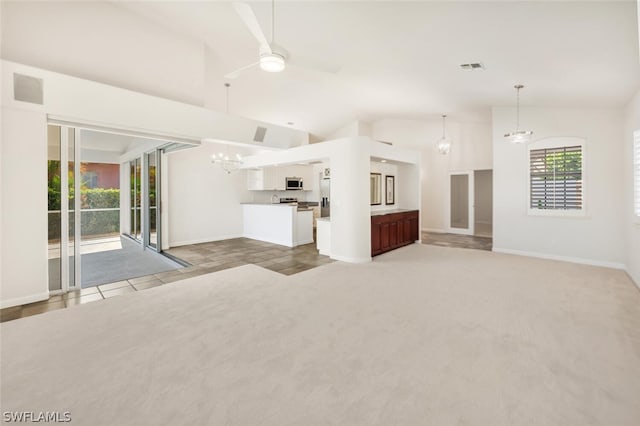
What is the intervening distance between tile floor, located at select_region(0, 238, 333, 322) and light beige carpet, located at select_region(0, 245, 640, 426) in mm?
458

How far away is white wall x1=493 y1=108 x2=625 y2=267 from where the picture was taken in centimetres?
516

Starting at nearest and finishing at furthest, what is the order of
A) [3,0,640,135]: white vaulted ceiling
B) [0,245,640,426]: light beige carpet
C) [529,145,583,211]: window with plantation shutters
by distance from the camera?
1. [0,245,640,426]: light beige carpet
2. [3,0,640,135]: white vaulted ceiling
3. [529,145,583,211]: window with plantation shutters

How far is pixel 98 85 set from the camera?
156 inches

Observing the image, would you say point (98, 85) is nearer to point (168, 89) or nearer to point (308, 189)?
point (168, 89)

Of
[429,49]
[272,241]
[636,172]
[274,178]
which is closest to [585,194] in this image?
[636,172]

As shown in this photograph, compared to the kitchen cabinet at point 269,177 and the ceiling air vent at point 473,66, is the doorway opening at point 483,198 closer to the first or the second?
the kitchen cabinet at point 269,177

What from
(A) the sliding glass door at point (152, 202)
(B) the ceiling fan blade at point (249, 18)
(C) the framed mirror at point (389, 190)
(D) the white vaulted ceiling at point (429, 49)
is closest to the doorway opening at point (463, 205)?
(C) the framed mirror at point (389, 190)

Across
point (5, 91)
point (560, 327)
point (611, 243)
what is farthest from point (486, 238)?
point (5, 91)

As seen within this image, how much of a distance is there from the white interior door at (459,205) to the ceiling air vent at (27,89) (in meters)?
9.79

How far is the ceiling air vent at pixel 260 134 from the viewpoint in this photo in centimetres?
614

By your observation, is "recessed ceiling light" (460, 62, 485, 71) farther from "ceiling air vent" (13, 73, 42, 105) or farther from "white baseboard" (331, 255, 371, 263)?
"ceiling air vent" (13, 73, 42, 105)

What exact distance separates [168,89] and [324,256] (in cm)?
449

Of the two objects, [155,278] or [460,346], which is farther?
[155,278]

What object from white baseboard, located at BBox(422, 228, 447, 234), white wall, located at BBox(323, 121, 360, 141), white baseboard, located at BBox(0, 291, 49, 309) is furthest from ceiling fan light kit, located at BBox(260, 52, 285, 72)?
white baseboard, located at BBox(422, 228, 447, 234)
